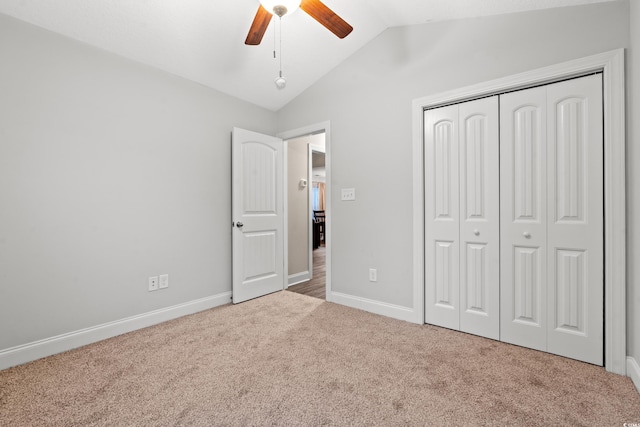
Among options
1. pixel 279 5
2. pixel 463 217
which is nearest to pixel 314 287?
pixel 463 217

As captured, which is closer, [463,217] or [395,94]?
[463,217]

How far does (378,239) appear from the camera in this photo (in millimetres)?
2805

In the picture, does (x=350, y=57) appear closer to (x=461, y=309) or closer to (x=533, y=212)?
(x=533, y=212)

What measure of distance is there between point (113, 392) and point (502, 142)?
301cm

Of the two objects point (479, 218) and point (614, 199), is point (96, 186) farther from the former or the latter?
point (614, 199)

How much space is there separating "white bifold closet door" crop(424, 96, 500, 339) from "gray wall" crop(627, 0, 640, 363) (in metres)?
0.69

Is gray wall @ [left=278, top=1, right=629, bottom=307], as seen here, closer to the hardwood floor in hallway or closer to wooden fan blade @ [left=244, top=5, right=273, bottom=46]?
the hardwood floor in hallway

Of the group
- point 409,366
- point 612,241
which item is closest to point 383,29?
point 612,241

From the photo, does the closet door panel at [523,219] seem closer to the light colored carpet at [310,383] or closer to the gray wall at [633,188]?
the light colored carpet at [310,383]

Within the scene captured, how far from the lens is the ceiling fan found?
62.6 inches

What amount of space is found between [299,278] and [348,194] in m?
1.71

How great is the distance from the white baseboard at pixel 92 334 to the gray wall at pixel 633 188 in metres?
3.25

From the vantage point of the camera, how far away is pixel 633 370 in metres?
1.64

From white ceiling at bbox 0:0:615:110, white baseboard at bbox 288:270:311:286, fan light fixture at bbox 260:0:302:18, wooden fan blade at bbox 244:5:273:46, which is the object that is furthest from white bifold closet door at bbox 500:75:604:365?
white baseboard at bbox 288:270:311:286
